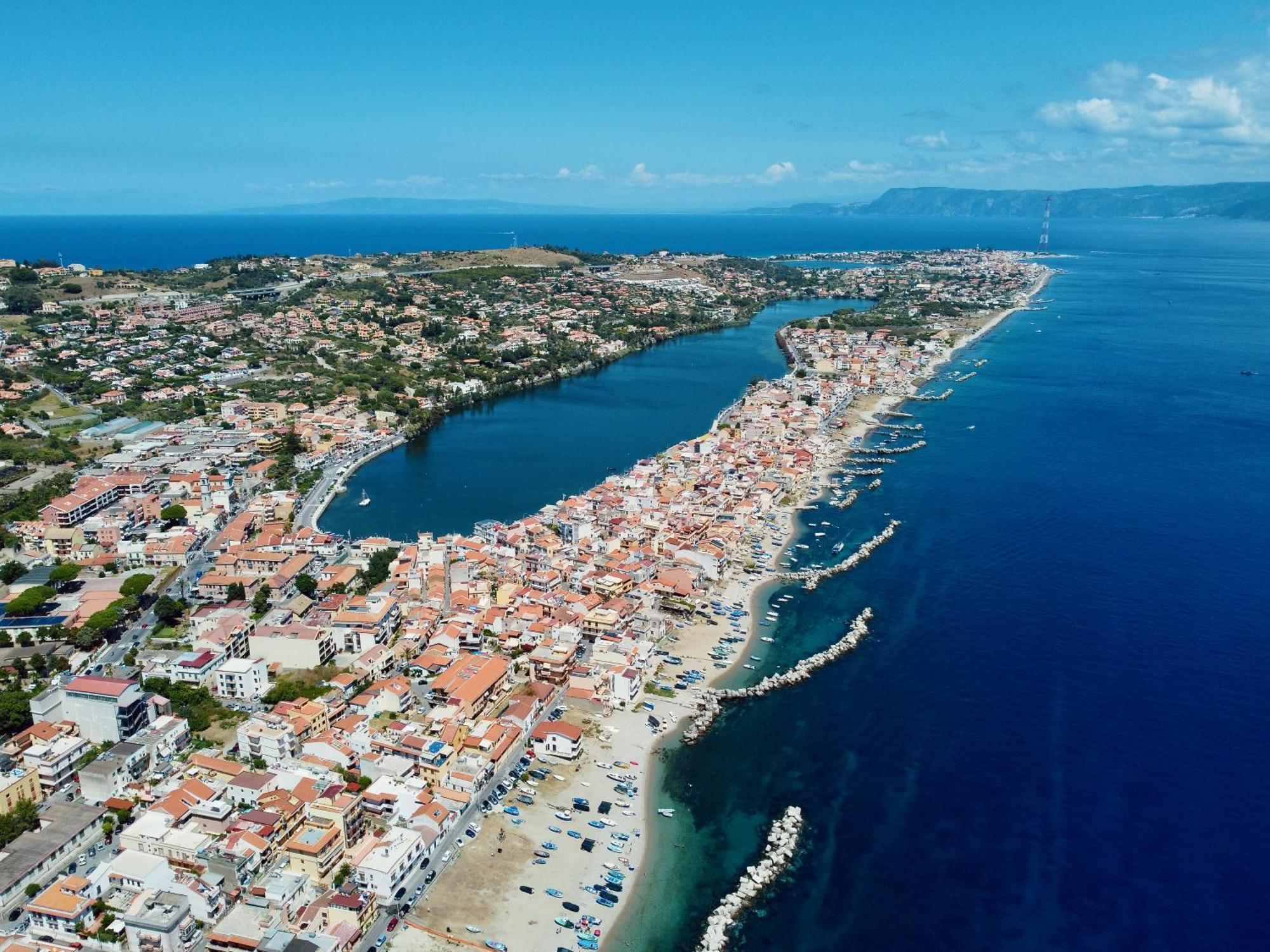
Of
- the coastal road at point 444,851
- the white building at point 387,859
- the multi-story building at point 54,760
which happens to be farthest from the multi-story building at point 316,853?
the multi-story building at point 54,760

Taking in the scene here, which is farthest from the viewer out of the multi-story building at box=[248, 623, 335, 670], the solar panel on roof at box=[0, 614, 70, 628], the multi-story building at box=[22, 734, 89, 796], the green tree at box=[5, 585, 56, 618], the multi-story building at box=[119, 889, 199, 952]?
the green tree at box=[5, 585, 56, 618]

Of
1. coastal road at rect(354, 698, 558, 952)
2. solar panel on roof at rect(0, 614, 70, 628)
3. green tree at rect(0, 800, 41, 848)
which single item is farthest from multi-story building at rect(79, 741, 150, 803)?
solar panel on roof at rect(0, 614, 70, 628)

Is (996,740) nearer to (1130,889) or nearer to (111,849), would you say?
(1130,889)

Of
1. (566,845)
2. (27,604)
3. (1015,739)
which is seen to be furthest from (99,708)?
(1015,739)

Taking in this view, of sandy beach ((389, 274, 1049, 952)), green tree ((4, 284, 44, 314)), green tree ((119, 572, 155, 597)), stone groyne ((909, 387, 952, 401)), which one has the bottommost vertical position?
sandy beach ((389, 274, 1049, 952))

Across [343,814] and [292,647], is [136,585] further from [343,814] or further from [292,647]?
[343,814]

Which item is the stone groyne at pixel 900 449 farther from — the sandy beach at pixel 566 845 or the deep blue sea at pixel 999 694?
the sandy beach at pixel 566 845

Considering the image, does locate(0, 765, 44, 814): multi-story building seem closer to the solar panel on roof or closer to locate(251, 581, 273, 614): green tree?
the solar panel on roof
